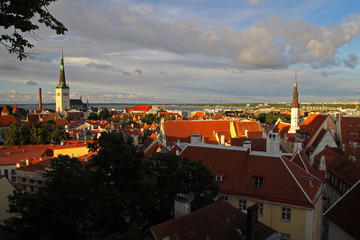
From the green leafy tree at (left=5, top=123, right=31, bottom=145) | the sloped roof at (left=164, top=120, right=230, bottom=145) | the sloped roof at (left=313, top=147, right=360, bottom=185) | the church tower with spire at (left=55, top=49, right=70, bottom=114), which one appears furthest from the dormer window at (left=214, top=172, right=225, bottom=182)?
the church tower with spire at (left=55, top=49, right=70, bottom=114)

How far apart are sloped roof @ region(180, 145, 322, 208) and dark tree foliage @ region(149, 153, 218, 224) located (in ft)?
14.7

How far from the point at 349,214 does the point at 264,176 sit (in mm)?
5624

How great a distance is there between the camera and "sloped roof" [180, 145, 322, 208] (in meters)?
19.1

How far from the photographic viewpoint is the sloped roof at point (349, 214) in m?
16.3

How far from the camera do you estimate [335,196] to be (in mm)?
30469

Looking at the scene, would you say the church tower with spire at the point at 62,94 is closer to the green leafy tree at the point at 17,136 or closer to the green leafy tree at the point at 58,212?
the green leafy tree at the point at 17,136

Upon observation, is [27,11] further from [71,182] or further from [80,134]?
[80,134]

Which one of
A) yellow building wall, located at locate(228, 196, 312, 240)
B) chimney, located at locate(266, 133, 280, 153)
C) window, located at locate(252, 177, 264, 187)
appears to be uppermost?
chimney, located at locate(266, 133, 280, 153)

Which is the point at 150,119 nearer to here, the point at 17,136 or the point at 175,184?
the point at 17,136

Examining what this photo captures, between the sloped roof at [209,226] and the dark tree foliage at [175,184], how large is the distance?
3.14 metres

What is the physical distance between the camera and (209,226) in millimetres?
11641

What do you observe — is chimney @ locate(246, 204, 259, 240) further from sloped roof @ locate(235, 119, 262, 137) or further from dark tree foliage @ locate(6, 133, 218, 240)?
sloped roof @ locate(235, 119, 262, 137)

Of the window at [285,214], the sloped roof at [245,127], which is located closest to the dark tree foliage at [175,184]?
the window at [285,214]

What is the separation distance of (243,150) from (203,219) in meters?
12.2
